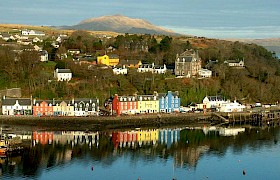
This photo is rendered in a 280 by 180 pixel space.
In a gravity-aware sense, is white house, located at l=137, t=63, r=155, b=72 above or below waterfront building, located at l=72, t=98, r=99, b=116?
above

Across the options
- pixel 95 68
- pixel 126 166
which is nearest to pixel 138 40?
pixel 95 68

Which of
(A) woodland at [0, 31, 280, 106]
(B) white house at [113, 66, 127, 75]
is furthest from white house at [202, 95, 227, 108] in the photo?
(B) white house at [113, 66, 127, 75]

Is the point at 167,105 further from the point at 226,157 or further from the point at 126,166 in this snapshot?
the point at 126,166

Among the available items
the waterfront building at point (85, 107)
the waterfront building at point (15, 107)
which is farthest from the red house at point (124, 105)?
the waterfront building at point (15, 107)

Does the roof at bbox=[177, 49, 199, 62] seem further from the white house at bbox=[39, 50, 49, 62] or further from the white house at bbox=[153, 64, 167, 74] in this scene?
the white house at bbox=[39, 50, 49, 62]

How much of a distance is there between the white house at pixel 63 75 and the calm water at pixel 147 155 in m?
8.46

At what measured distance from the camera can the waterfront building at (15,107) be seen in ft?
104

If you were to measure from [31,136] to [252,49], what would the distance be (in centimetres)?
3099

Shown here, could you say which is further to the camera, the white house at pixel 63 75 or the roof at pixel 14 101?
the white house at pixel 63 75

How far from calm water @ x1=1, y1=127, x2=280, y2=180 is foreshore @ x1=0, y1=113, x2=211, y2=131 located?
1481mm

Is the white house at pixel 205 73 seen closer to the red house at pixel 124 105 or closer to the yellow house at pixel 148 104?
the yellow house at pixel 148 104

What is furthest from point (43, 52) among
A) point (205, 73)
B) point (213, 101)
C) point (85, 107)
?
point (213, 101)

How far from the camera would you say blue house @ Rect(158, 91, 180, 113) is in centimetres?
3456

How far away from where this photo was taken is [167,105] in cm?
3475
